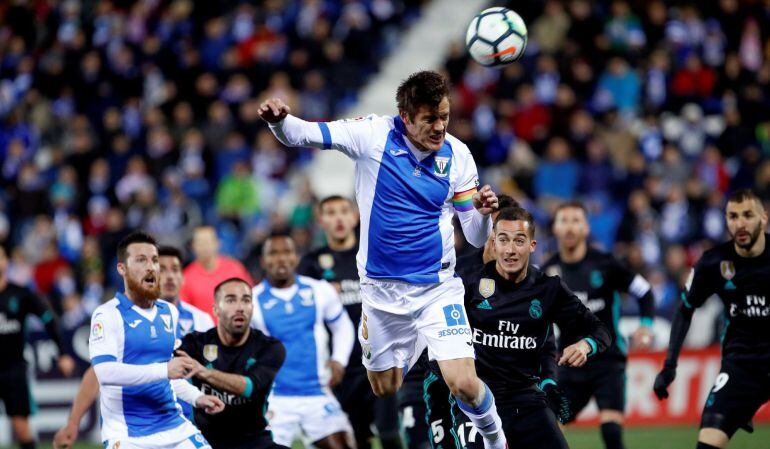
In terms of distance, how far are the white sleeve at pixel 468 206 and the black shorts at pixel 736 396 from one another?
2045 millimetres

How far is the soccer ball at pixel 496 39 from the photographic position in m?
8.54

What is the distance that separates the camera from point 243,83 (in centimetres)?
2089

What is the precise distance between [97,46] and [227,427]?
15.4 meters

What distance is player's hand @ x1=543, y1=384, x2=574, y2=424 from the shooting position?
7.89 metres

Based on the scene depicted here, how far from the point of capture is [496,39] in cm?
855

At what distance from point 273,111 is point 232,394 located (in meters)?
2.29

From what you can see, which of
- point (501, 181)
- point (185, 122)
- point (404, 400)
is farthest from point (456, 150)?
point (185, 122)

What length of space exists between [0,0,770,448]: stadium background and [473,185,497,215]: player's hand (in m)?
8.27

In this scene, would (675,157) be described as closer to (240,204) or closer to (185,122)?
(240,204)

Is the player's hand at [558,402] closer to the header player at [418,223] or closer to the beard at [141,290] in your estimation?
the header player at [418,223]

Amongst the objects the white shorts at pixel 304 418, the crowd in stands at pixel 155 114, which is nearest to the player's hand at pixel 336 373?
the white shorts at pixel 304 418

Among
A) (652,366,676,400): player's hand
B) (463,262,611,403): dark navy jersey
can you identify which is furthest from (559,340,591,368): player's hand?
(652,366,676,400): player's hand

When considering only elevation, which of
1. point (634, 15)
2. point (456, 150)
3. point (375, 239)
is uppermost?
point (634, 15)

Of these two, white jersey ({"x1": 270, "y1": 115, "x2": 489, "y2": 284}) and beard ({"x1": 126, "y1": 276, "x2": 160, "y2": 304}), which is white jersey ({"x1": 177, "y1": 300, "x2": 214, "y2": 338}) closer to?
beard ({"x1": 126, "y1": 276, "x2": 160, "y2": 304})
